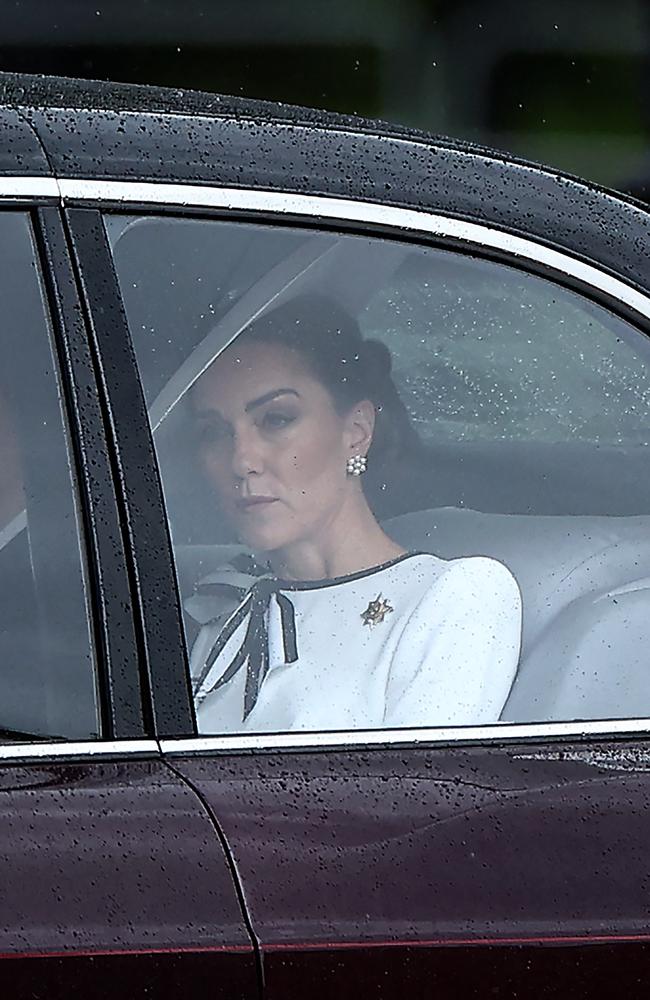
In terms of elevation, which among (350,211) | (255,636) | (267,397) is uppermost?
(350,211)

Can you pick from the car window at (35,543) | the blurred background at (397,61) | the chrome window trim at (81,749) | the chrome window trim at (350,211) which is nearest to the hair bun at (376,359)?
the chrome window trim at (350,211)

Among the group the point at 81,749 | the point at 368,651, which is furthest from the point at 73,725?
the point at 368,651

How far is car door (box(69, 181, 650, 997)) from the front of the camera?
5.25 feet

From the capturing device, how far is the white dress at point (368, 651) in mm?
1761

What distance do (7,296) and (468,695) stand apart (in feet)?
1.94

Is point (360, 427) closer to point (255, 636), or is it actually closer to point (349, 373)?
point (349, 373)

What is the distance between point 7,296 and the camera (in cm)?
175

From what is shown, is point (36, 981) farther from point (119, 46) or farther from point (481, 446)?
point (119, 46)

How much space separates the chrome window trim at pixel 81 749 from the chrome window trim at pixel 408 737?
2cm

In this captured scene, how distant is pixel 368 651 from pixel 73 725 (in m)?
0.31

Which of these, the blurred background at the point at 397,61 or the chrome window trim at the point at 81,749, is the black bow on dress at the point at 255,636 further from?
the blurred background at the point at 397,61

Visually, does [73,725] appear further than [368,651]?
No

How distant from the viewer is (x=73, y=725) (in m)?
1.70

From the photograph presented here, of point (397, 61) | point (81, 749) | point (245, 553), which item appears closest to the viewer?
point (81, 749)
